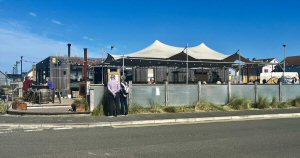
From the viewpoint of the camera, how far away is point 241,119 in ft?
49.5

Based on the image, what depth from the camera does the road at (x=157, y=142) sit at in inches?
302

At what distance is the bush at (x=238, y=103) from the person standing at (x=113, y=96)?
6.52 meters

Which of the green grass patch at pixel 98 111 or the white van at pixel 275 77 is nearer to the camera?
the green grass patch at pixel 98 111

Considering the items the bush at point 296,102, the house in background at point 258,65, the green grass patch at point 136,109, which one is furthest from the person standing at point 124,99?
the bush at point 296,102

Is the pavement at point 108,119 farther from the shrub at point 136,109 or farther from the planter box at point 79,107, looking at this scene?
the shrub at point 136,109

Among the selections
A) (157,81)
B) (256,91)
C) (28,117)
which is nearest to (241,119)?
(256,91)

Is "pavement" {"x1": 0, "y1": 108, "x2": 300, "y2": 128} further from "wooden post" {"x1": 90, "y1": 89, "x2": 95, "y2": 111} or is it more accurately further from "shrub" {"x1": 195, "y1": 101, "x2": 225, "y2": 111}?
"shrub" {"x1": 195, "y1": 101, "x2": 225, "y2": 111}

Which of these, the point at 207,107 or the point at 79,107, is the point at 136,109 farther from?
the point at 207,107

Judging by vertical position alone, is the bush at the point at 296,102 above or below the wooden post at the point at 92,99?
below

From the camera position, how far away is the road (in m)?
7.68

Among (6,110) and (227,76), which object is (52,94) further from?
(227,76)

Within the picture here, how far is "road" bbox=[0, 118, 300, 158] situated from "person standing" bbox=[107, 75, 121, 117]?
2.90 metres

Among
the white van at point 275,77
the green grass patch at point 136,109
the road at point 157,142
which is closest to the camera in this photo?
the road at point 157,142

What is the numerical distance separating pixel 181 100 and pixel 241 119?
351 centimetres
